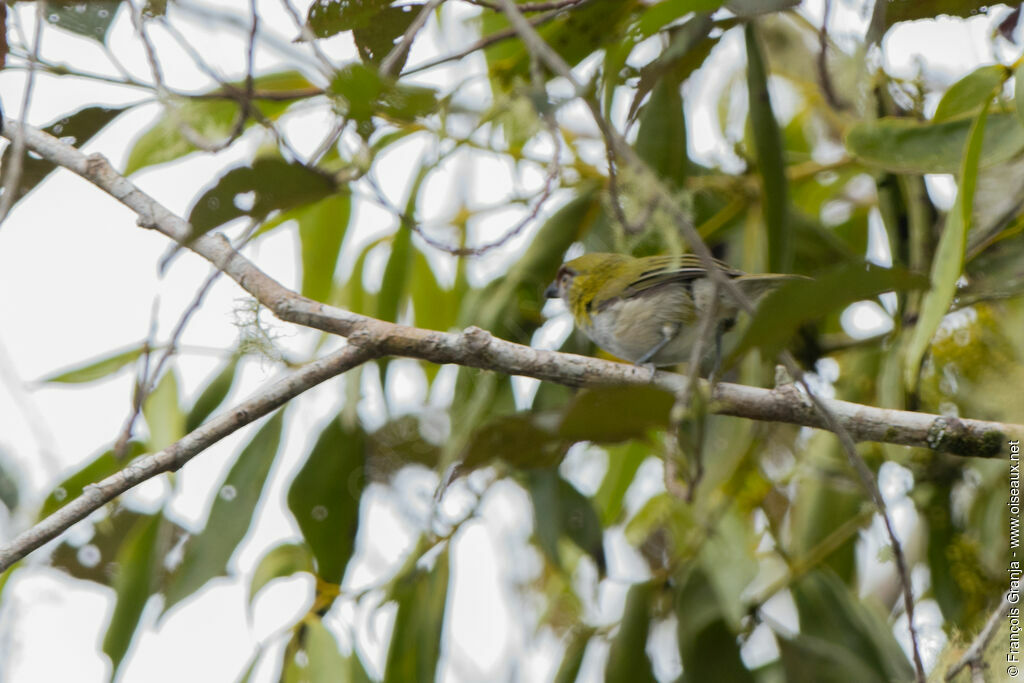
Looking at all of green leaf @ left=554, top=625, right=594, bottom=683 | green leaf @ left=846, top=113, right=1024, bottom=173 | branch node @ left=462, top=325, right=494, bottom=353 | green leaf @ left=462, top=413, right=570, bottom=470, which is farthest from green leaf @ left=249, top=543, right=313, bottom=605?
green leaf @ left=846, top=113, right=1024, bottom=173

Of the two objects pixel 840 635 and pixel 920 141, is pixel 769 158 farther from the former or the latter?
pixel 840 635

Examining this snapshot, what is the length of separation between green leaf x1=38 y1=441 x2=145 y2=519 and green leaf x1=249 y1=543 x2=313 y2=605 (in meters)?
0.44

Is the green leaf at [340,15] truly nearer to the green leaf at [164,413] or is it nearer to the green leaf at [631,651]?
the green leaf at [164,413]

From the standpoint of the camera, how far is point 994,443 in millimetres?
1672

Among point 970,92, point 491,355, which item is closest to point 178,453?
point 491,355

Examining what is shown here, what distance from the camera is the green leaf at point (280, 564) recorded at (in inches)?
93.4

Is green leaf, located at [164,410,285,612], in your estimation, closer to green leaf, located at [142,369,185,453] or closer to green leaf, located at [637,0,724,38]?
green leaf, located at [142,369,185,453]

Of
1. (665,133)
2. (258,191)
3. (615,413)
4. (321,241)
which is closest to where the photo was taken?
(615,413)

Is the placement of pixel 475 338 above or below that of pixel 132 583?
above

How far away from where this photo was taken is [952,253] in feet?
5.34

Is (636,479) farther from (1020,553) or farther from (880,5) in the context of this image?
(880,5)

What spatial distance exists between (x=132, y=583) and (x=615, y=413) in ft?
5.62

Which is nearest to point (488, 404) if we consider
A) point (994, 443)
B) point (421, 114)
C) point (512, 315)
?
point (512, 315)

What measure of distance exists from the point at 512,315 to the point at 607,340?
11.6 inches
